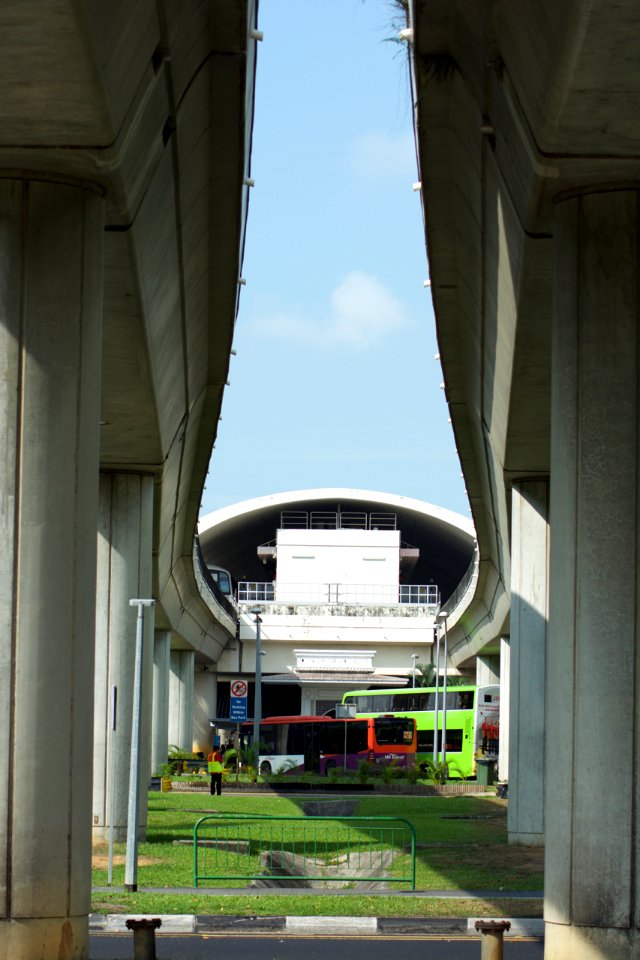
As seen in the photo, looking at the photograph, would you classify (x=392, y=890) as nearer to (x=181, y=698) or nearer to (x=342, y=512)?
(x=181, y=698)

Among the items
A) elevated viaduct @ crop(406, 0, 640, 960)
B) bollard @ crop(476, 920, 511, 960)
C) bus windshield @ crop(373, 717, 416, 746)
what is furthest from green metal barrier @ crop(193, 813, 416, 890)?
bus windshield @ crop(373, 717, 416, 746)

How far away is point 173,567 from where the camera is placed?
152 ft

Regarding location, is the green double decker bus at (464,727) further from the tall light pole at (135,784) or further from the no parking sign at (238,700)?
the tall light pole at (135,784)

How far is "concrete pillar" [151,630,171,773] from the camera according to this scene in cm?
5444

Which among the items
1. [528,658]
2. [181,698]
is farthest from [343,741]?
[528,658]

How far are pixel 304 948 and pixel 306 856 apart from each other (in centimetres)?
886

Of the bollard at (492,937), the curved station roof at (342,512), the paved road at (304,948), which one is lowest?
the paved road at (304,948)

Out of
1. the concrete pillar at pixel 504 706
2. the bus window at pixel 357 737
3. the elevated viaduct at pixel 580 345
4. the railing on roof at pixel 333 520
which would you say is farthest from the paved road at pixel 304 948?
the railing on roof at pixel 333 520

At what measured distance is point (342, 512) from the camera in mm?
96812

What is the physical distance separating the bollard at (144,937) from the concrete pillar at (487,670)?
184 feet

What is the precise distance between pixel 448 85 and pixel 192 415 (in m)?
13.2

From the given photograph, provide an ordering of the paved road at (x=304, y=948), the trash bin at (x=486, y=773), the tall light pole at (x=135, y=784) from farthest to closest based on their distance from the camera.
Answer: the trash bin at (x=486, y=773) → the tall light pole at (x=135, y=784) → the paved road at (x=304, y=948)

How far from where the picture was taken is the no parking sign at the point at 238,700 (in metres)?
47.9

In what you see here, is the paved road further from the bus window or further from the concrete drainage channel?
the bus window
